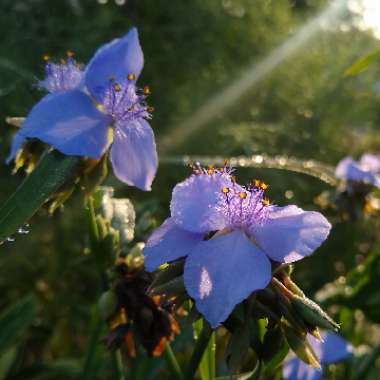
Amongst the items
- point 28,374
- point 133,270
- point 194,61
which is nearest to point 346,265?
point 194,61

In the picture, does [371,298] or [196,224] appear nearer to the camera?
[196,224]

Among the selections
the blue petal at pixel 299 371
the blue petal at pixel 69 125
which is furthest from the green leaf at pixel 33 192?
the blue petal at pixel 299 371

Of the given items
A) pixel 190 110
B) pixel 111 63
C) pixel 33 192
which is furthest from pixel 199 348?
pixel 190 110

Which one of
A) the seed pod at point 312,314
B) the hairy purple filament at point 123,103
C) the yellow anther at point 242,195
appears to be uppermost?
→ the hairy purple filament at point 123,103

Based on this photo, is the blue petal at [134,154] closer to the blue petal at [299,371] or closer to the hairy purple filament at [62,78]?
the hairy purple filament at [62,78]

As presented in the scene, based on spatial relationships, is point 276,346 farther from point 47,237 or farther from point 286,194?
point 47,237

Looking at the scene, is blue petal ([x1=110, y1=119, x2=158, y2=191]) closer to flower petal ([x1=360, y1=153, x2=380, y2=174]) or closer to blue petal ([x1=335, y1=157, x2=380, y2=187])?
blue petal ([x1=335, y1=157, x2=380, y2=187])
